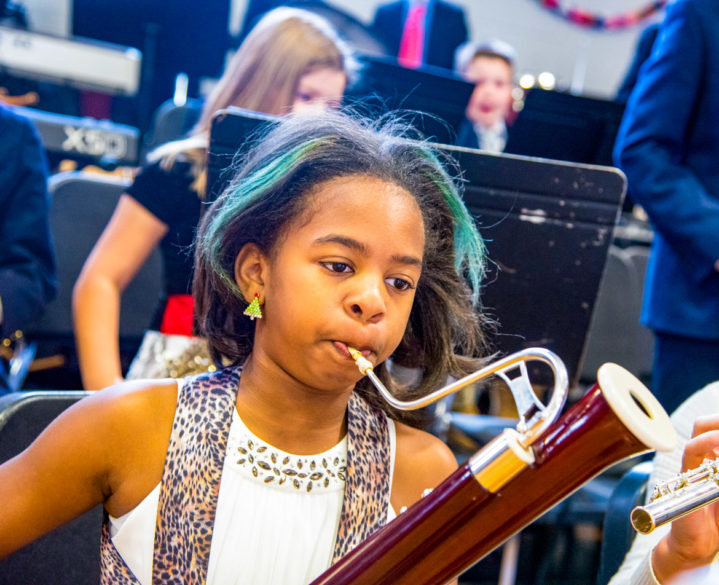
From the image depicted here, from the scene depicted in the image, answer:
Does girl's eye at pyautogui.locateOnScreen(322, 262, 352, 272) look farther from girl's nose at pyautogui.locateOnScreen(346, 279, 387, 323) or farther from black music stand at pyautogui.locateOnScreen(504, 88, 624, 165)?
black music stand at pyautogui.locateOnScreen(504, 88, 624, 165)

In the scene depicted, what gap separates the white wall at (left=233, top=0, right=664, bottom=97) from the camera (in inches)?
235

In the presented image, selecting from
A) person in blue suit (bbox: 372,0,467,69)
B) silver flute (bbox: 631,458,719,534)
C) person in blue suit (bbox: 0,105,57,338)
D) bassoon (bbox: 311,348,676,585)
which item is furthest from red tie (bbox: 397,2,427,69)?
bassoon (bbox: 311,348,676,585)

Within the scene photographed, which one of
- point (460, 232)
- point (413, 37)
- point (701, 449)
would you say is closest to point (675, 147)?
point (460, 232)

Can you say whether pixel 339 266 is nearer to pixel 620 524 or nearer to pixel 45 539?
pixel 45 539

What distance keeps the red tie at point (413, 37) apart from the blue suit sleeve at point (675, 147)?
277 centimetres

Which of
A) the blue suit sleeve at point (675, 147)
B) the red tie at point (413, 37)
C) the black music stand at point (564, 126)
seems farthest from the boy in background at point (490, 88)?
the blue suit sleeve at point (675, 147)

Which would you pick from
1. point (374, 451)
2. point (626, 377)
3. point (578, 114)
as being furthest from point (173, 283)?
point (578, 114)

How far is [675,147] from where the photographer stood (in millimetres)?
1668

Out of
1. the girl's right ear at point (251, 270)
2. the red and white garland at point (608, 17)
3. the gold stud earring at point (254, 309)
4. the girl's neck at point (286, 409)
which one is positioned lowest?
the girl's neck at point (286, 409)

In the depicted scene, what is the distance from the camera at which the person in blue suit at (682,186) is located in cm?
159

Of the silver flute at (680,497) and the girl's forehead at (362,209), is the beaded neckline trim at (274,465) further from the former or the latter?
the silver flute at (680,497)

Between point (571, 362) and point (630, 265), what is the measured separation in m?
1.21

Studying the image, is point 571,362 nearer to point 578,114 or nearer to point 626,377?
point 626,377

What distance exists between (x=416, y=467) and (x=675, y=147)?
107 cm
